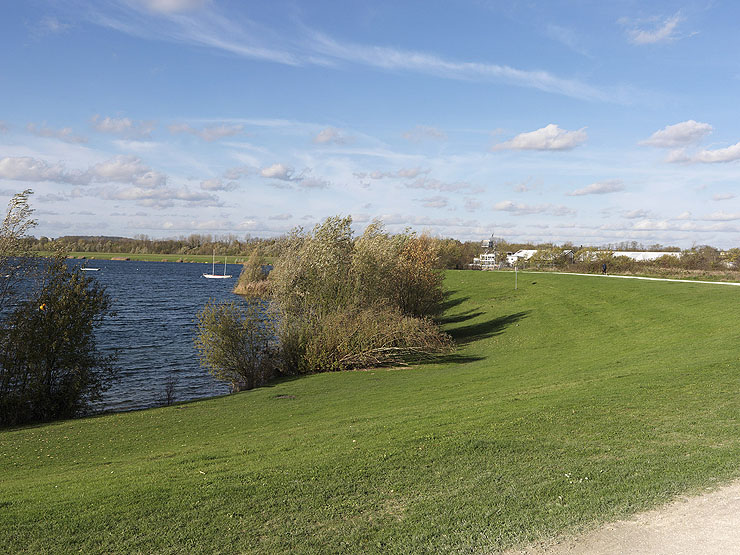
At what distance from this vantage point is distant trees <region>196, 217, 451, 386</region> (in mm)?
30328

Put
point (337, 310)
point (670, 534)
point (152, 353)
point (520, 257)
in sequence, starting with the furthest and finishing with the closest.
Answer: point (520, 257)
point (152, 353)
point (337, 310)
point (670, 534)

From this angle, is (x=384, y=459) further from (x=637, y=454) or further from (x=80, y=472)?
(x=80, y=472)

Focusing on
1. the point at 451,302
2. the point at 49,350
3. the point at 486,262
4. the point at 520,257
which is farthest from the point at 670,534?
the point at 520,257

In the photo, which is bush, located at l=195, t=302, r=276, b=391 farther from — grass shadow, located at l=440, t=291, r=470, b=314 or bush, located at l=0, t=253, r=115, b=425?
grass shadow, located at l=440, t=291, r=470, b=314

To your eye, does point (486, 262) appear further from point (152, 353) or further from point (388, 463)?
point (388, 463)

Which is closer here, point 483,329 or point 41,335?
point 41,335

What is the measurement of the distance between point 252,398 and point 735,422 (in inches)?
678

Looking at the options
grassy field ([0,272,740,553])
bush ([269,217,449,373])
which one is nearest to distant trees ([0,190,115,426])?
grassy field ([0,272,740,553])

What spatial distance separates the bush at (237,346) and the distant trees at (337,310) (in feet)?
0.38

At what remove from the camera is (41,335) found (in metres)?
22.7

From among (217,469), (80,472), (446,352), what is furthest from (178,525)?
(446,352)

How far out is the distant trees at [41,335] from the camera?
72.2 feet

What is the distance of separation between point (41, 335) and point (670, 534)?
22.9m

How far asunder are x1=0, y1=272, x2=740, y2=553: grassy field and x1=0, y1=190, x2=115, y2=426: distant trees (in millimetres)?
3095
